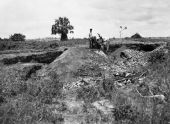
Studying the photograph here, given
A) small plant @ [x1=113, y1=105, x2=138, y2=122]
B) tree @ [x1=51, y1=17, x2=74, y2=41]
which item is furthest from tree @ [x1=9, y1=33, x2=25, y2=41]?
small plant @ [x1=113, y1=105, x2=138, y2=122]

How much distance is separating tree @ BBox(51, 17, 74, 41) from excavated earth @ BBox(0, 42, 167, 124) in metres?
38.3

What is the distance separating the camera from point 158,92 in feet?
31.3

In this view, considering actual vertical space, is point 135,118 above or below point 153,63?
below

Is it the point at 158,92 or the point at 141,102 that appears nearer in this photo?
the point at 141,102

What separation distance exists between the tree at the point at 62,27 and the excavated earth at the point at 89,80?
1506 inches

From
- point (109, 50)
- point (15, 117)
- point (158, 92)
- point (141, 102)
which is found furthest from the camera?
point (109, 50)

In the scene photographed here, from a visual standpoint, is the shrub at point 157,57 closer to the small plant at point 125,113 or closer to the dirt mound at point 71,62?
the dirt mound at point 71,62

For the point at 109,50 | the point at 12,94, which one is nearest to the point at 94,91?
the point at 12,94

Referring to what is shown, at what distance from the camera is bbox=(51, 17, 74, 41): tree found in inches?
2212

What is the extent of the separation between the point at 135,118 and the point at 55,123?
2380 mm

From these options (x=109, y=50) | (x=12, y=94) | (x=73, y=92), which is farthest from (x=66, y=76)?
(x=109, y=50)

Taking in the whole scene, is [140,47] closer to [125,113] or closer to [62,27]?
[125,113]

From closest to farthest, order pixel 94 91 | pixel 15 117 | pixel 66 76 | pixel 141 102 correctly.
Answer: pixel 15 117 → pixel 141 102 → pixel 94 91 → pixel 66 76

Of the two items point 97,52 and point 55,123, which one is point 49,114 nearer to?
point 55,123
